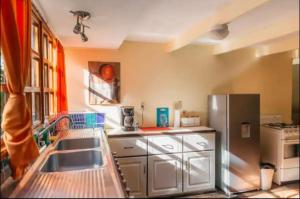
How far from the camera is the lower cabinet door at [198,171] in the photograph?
3305 mm

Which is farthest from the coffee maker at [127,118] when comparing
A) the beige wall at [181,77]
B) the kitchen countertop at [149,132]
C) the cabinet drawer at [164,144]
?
the cabinet drawer at [164,144]

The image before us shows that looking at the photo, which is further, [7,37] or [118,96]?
[118,96]

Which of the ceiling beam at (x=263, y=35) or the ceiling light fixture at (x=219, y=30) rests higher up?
the ceiling beam at (x=263, y=35)

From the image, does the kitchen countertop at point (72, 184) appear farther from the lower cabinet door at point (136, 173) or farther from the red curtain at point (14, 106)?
the lower cabinet door at point (136, 173)

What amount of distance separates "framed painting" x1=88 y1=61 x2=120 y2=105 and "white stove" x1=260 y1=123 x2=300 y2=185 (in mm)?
2623

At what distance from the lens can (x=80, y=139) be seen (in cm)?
233

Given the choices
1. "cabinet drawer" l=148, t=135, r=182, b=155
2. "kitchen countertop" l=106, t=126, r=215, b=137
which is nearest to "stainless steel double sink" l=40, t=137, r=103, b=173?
"kitchen countertop" l=106, t=126, r=215, b=137

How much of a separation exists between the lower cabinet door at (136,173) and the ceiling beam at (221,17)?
174cm

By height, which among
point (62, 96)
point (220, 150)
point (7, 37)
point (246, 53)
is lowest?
point (220, 150)

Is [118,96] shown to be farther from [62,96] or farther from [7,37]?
[7,37]

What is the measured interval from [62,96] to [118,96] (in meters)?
0.88

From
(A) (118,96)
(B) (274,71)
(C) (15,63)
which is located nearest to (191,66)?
(A) (118,96)

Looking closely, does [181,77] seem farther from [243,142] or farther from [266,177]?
[266,177]

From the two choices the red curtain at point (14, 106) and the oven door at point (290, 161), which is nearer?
the red curtain at point (14, 106)
